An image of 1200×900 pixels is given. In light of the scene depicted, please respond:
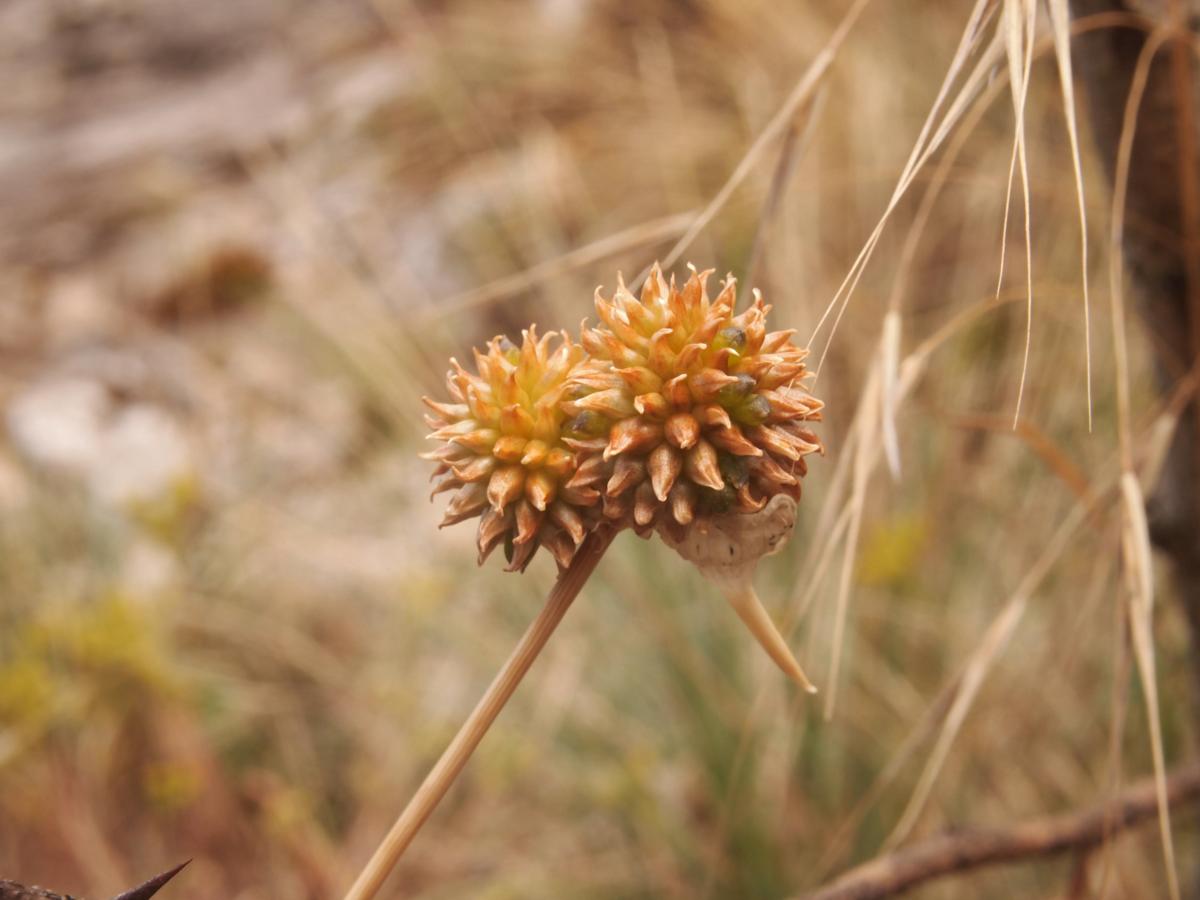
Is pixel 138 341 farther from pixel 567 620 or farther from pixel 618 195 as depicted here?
pixel 567 620

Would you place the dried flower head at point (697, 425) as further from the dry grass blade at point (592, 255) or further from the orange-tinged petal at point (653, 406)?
the dry grass blade at point (592, 255)

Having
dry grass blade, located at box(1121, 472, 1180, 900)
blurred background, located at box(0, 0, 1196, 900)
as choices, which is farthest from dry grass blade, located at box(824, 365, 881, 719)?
dry grass blade, located at box(1121, 472, 1180, 900)

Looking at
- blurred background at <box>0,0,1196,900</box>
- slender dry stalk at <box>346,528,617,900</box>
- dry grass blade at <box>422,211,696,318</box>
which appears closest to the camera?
slender dry stalk at <box>346,528,617,900</box>

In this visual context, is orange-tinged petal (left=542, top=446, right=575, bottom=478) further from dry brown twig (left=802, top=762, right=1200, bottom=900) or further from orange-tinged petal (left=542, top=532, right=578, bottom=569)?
dry brown twig (left=802, top=762, right=1200, bottom=900)

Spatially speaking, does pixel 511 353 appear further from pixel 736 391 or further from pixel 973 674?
pixel 973 674

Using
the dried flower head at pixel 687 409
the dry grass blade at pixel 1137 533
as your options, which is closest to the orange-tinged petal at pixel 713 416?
the dried flower head at pixel 687 409

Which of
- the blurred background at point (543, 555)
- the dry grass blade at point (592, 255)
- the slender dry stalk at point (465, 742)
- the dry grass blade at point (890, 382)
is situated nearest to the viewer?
the slender dry stalk at point (465, 742)

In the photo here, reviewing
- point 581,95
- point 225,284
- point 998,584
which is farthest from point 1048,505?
point 225,284
